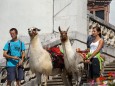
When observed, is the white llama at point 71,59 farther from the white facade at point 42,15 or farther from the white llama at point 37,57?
the white facade at point 42,15

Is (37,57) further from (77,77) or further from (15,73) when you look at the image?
(77,77)

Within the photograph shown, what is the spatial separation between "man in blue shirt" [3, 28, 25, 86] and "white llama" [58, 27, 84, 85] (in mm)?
1265

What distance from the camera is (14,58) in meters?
13.5

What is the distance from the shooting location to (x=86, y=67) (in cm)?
1311

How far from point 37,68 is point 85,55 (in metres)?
1.29

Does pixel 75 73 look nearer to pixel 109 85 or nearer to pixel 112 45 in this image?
pixel 109 85

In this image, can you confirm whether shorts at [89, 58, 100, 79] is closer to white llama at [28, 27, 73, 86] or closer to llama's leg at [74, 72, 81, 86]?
llama's leg at [74, 72, 81, 86]

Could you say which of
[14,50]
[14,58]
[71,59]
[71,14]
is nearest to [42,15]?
[71,14]

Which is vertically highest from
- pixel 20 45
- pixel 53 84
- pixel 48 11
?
pixel 48 11

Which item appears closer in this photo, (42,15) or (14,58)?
(14,58)

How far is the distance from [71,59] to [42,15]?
19.3 feet

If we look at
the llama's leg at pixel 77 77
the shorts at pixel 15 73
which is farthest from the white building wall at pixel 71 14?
the llama's leg at pixel 77 77

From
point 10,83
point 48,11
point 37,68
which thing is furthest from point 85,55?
point 48,11

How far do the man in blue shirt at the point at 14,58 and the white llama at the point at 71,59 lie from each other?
1265mm
